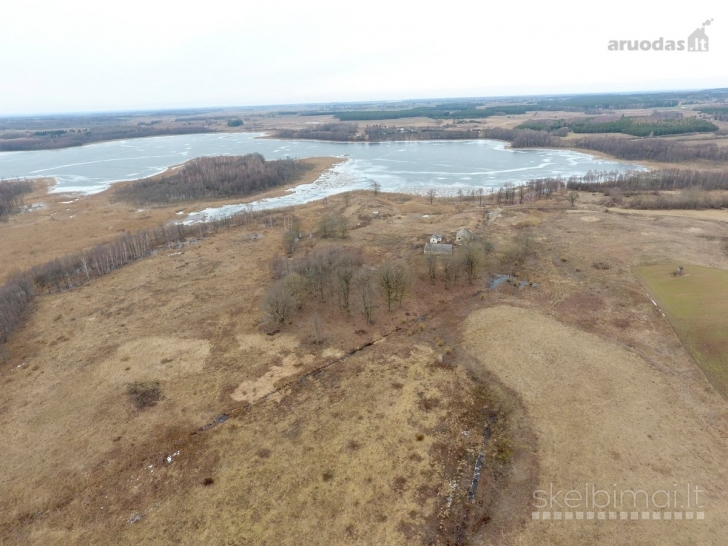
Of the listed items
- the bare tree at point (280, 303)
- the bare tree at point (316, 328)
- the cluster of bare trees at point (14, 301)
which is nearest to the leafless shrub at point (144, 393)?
the bare tree at point (280, 303)

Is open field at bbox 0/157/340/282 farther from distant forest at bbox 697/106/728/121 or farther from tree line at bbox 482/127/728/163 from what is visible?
distant forest at bbox 697/106/728/121

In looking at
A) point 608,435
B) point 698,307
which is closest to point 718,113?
point 698,307

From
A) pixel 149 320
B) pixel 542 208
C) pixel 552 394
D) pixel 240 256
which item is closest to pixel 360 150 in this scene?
pixel 542 208

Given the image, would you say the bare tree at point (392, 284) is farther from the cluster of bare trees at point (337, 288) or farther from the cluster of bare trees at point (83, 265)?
the cluster of bare trees at point (83, 265)

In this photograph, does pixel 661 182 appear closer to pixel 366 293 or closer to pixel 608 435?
pixel 366 293

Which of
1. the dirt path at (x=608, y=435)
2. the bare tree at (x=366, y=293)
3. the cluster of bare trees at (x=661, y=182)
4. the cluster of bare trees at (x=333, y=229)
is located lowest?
the dirt path at (x=608, y=435)

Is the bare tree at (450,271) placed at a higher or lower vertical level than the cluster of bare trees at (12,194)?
lower
